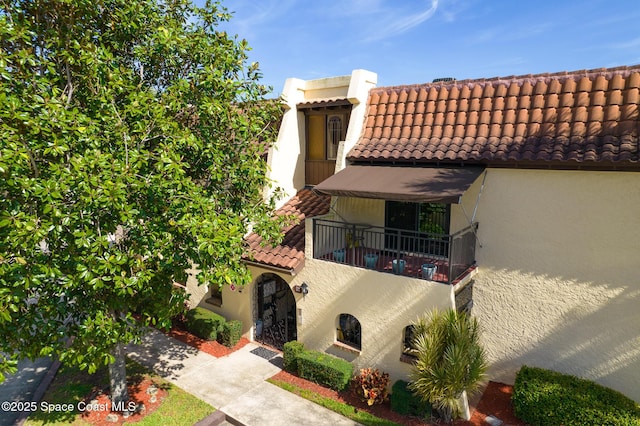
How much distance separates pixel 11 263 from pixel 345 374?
34.4 feet

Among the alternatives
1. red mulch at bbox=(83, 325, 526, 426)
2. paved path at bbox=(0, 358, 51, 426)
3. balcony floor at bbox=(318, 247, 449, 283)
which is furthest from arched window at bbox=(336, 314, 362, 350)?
paved path at bbox=(0, 358, 51, 426)

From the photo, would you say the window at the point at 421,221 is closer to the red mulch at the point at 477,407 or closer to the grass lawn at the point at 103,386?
the red mulch at the point at 477,407

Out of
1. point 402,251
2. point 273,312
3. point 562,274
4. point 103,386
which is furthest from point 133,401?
point 562,274

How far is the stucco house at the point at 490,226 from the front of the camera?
11.9m

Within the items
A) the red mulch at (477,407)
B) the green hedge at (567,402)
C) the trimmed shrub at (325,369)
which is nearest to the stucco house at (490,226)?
the trimmed shrub at (325,369)

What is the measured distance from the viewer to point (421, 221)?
15.4m

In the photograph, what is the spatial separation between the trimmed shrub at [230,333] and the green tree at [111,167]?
16.4 ft

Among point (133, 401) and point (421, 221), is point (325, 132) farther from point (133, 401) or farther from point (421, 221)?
point (133, 401)

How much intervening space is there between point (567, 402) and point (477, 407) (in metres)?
2.68

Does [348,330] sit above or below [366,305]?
below

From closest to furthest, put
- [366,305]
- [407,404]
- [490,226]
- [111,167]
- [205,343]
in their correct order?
[111,167] < [407,404] < [490,226] < [366,305] < [205,343]

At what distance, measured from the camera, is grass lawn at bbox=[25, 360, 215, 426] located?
1236cm

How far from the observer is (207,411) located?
12.8 m

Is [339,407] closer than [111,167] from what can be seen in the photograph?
No
